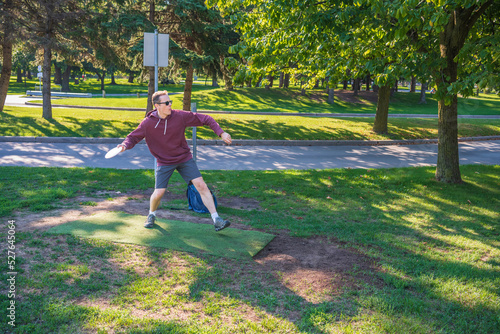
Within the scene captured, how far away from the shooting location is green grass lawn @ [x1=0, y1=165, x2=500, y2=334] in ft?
11.7

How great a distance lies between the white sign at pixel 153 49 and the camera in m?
7.27

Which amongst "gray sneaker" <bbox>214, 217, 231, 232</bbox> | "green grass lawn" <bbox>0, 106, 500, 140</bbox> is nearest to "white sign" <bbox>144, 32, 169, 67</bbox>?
"gray sneaker" <bbox>214, 217, 231, 232</bbox>

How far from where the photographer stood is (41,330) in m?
3.27

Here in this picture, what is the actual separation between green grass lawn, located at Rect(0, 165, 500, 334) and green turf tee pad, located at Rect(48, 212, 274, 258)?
21 cm

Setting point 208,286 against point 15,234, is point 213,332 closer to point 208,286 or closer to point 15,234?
point 208,286

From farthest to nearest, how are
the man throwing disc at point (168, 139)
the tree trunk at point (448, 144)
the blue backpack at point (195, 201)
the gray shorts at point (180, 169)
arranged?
the tree trunk at point (448, 144)
the blue backpack at point (195, 201)
the gray shorts at point (180, 169)
the man throwing disc at point (168, 139)

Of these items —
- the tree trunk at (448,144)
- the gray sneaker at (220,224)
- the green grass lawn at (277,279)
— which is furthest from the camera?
the tree trunk at (448,144)

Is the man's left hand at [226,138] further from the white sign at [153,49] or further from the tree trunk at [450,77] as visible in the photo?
the tree trunk at [450,77]

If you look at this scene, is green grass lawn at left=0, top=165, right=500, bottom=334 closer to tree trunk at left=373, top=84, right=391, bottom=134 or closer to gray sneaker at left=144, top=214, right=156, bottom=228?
gray sneaker at left=144, top=214, right=156, bottom=228

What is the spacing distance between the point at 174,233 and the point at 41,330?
2470 millimetres

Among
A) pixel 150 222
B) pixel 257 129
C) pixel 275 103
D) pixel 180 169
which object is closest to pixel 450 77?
pixel 180 169

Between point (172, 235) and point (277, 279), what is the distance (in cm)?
178

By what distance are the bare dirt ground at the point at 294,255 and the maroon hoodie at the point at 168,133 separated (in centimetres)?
122

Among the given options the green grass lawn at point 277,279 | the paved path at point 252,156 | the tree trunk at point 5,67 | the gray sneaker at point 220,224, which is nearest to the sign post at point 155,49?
the green grass lawn at point 277,279
